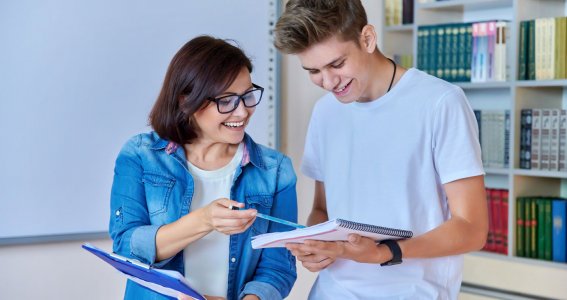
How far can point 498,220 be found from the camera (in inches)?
142

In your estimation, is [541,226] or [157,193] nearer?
[157,193]

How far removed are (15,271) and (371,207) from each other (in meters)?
1.53

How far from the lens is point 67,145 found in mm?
2889

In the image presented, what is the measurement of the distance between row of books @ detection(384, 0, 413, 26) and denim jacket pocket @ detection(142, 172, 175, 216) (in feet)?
7.86

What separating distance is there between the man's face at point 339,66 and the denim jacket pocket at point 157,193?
16.3 inches

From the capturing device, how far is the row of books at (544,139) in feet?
11.2

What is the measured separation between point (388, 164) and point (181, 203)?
0.48m

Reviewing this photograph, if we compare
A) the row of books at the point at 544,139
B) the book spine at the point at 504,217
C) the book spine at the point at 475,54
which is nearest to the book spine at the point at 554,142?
the row of books at the point at 544,139

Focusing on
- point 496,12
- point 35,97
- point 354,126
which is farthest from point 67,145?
point 496,12

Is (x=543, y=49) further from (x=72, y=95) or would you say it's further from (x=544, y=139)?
(x=72, y=95)

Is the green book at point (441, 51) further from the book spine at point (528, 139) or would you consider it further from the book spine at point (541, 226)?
the book spine at point (541, 226)

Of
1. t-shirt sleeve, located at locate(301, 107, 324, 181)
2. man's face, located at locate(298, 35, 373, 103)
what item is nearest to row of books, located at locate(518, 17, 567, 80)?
t-shirt sleeve, located at locate(301, 107, 324, 181)

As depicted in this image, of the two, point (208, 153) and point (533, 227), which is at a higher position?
point (208, 153)

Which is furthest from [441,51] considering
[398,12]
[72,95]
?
[72,95]
